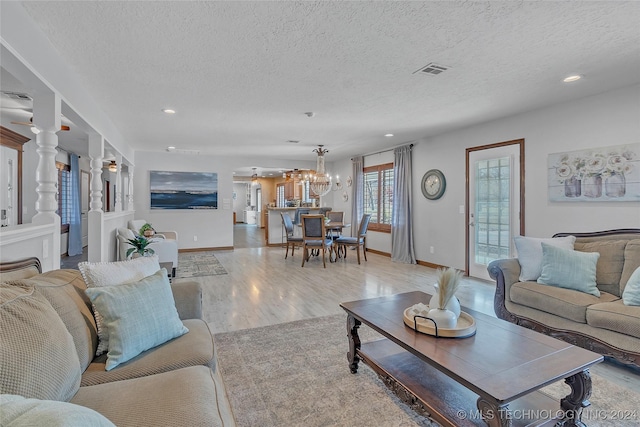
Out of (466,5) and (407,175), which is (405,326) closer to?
(466,5)

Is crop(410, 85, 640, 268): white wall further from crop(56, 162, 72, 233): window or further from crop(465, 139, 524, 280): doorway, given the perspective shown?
crop(56, 162, 72, 233): window

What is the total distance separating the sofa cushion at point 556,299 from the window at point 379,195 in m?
4.20

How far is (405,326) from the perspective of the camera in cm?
187

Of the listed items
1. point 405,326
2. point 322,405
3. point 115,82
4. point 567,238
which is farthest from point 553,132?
point 115,82

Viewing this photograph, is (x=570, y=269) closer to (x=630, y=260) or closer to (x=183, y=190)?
(x=630, y=260)

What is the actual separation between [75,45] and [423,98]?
3.22m

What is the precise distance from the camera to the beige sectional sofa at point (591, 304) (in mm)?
2180

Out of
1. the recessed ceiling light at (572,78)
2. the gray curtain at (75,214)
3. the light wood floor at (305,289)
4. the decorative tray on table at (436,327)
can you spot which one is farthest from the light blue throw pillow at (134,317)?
the gray curtain at (75,214)

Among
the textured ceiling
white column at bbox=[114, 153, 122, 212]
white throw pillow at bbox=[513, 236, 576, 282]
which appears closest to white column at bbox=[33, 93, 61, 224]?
the textured ceiling

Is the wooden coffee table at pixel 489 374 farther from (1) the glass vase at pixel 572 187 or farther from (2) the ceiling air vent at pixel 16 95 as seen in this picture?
(2) the ceiling air vent at pixel 16 95

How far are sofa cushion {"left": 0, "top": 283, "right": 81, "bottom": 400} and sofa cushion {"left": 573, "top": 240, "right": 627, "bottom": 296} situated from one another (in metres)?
3.65

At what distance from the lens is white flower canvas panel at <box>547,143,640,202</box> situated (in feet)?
10.6

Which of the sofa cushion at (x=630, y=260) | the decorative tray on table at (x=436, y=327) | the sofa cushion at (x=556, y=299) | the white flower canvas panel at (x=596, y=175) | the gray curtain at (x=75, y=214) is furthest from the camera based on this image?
the gray curtain at (x=75, y=214)

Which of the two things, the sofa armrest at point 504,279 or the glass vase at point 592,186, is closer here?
the sofa armrest at point 504,279
